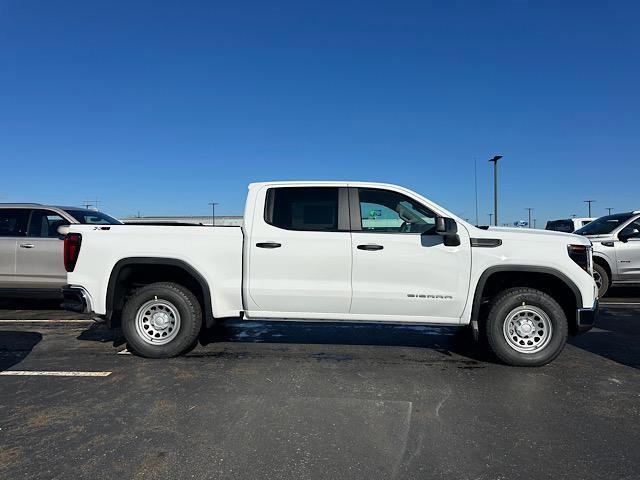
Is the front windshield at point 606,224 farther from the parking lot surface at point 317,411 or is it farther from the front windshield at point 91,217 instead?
the front windshield at point 91,217

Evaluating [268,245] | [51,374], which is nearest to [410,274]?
[268,245]

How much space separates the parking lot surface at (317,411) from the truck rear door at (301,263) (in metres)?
0.70

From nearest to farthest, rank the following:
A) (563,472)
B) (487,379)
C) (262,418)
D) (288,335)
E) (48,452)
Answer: (563,472) < (48,452) < (262,418) < (487,379) < (288,335)

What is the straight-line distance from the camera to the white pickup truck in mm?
4898

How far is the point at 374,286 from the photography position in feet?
16.4

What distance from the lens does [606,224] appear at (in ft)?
32.7

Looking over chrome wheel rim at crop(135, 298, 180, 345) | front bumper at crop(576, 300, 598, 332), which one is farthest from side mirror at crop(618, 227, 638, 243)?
chrome wheel rim at crop(135, 298, 180, 345)

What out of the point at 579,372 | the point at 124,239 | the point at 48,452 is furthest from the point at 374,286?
the point at 48,452

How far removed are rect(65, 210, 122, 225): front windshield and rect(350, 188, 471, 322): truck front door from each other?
519cm

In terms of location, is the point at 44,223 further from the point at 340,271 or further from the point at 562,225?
the point at 562,225

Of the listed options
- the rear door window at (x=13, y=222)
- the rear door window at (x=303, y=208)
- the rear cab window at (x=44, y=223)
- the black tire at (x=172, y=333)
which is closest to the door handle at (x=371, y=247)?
the rear door window at (x=303, y=208)

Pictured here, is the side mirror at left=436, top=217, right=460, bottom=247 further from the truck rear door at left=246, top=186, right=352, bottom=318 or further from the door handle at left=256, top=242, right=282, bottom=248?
the door handle at left=256, top=242, right=282, bottom=248

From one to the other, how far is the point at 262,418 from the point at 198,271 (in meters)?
2.03

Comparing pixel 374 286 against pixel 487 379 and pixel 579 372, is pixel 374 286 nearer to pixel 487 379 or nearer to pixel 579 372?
pixel 487 379
